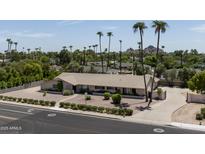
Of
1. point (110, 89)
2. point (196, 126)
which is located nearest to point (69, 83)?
point (110, 89)

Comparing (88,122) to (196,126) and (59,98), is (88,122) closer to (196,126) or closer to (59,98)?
(196,126)

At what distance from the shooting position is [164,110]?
116 feet

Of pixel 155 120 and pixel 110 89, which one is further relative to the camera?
pixel 110 89

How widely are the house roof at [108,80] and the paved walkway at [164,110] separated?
514 cm

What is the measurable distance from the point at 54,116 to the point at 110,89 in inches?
585

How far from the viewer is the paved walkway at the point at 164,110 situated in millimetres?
31516

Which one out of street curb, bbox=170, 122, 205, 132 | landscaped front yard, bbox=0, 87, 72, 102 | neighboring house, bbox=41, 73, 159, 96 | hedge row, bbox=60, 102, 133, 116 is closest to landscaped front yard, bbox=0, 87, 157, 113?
landscaped front yard, bbox=0, 87, 72, 102

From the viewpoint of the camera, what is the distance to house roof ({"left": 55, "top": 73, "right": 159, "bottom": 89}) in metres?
44.8

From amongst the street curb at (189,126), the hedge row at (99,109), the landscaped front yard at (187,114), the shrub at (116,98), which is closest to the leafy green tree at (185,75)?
the landscaped front yard at (187,114)

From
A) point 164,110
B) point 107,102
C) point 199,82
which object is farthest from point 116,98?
point 199,82

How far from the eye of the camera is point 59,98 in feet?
144

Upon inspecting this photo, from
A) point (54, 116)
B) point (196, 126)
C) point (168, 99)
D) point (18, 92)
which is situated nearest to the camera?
point (196, 126)

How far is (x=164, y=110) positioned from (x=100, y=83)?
1454 centimetres

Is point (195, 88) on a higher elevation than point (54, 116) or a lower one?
higher
